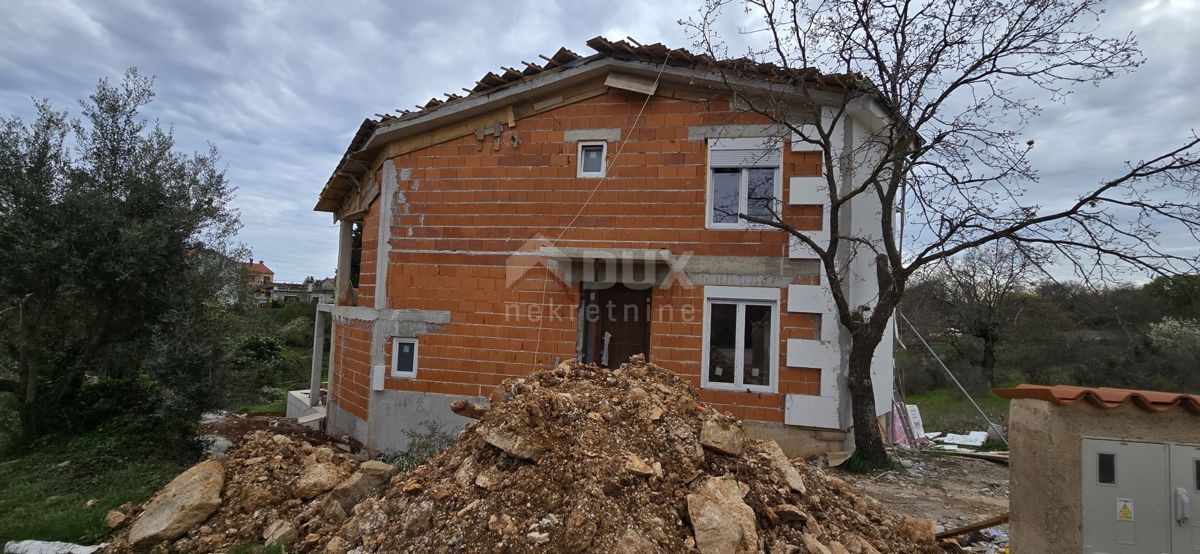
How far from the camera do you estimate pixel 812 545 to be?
12.5ft

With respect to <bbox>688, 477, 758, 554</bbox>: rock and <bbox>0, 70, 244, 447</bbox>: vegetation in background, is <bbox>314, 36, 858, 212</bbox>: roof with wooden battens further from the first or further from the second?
<bbox>688, 477, 758, 554</bbox>: rock

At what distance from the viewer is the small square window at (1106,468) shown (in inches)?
162

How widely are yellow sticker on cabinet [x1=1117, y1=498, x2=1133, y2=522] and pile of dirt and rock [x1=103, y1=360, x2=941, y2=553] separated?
4.04 ft

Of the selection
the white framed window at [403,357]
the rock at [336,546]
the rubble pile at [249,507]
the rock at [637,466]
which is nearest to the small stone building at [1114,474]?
the rock at [637,466]

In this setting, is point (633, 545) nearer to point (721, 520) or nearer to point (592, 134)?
point (721, 520)

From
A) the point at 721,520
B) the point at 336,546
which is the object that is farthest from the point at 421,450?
the point at 721,520

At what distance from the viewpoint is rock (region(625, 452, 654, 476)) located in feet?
13.4

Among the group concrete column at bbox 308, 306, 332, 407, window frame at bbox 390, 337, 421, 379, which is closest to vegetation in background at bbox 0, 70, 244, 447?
window frame at bbox 390, 337, 421, 379

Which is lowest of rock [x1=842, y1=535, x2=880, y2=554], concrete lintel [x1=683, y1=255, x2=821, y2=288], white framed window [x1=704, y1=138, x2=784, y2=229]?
rock [x1=842, y1=535, x2=880, y2=554]

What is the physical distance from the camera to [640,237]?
7797mm

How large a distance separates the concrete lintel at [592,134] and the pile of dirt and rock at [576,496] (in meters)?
3.86

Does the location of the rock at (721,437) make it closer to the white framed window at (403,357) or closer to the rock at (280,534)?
the rock at (280,534)

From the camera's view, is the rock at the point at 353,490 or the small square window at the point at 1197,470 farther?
the rock at the point at 353,490

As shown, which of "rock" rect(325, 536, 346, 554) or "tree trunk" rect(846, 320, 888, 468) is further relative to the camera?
"tree trunk" rect(846, 320, 888, 468)
